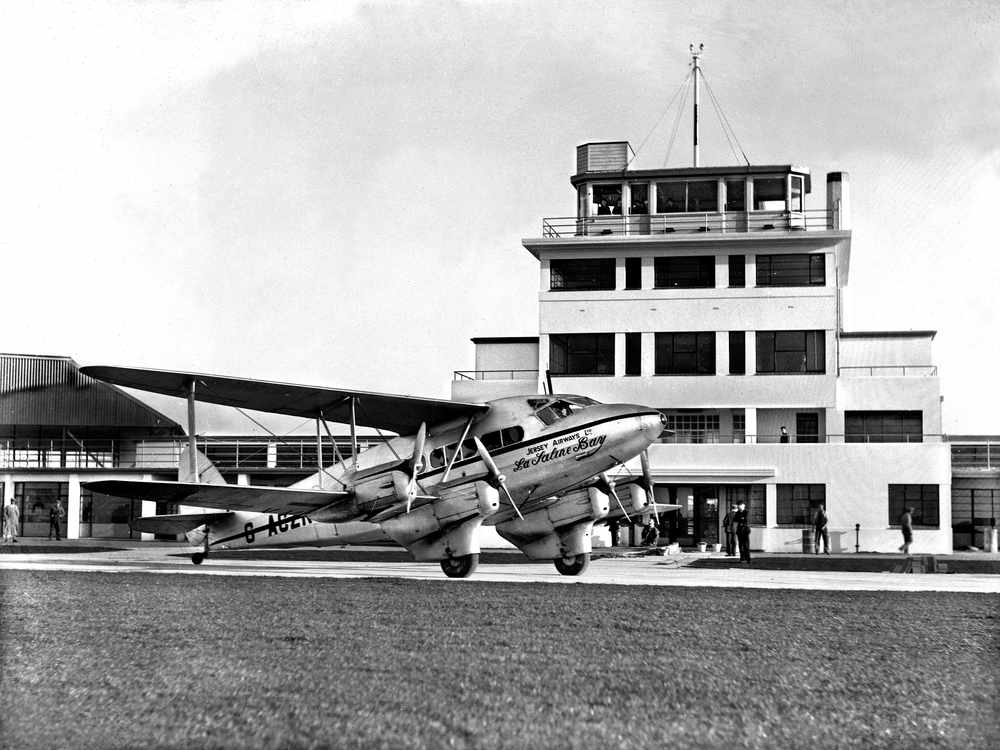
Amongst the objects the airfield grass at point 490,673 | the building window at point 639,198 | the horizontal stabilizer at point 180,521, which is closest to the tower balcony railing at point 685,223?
the building window at point 639,198

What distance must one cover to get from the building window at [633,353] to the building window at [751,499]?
643cm

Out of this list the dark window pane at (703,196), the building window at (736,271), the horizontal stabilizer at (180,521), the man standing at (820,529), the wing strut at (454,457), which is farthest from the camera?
the dark window pane at (703,196)

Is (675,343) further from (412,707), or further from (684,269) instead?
(412,707)

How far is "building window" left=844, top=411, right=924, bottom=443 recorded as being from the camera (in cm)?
4909

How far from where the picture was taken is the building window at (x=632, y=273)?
50.6m

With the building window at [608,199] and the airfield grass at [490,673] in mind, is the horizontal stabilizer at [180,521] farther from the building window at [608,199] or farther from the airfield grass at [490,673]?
the building window at [608,199]

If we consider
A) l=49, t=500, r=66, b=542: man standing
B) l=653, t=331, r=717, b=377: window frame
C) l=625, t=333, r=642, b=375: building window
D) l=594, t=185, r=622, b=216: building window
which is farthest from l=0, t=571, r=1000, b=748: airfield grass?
l=49, t=500, r=66, b=542: man standing

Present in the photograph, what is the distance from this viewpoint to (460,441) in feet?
82.4

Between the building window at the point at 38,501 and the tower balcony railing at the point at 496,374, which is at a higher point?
the tower balcony railing at the point at 496,374

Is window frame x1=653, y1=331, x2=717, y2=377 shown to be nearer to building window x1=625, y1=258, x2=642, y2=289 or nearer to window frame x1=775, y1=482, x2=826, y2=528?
building window x1=625, y1=258, x2=642, y2=289

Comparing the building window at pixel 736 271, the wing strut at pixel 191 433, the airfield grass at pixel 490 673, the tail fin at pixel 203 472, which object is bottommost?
the airfield grass at pixel 490 673

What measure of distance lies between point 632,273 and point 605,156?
6.43 m

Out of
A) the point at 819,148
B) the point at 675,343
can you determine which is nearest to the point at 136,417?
the point at 675,343

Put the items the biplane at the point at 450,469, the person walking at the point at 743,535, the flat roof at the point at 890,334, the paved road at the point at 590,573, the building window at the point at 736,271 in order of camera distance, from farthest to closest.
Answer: the flat roof at the point at 890,334, the building window at the point at 736,271, the person walking at the point at 743,535, the biplane at the point at 450,469, the paved road at the point at 590,573
